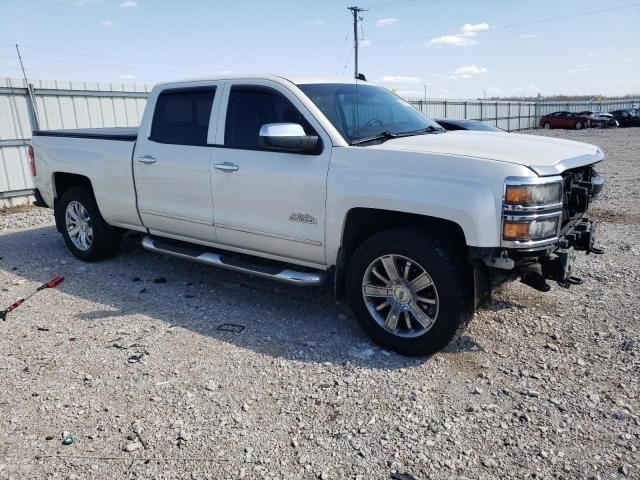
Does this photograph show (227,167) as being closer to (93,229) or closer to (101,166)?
(101,166)

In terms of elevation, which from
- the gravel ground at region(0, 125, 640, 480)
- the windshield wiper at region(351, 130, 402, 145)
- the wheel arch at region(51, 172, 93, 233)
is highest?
the windshield wiper at region(351, 130, 402, 145)

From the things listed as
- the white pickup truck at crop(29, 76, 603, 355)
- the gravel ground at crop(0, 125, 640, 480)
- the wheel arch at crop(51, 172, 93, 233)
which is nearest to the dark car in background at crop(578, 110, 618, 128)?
the gravel ground at crop(0, 125, 640, 480)

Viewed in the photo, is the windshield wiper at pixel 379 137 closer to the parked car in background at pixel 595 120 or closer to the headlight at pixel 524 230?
the headlight at pixel 524 230

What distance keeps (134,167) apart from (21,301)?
1.68m

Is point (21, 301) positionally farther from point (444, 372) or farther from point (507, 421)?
point (507, 421)

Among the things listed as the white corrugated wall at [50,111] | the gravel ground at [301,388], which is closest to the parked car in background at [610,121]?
the white corrugated wall at [50,111]

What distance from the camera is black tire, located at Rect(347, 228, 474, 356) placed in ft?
12.1

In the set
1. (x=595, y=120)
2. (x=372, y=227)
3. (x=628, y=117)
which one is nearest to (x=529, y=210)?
(x=372, y=227)

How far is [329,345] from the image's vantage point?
13.8ft

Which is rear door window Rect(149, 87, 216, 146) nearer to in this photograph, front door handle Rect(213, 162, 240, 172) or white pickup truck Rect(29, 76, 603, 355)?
white pickup truck Rect(29, 76, 603, 355)

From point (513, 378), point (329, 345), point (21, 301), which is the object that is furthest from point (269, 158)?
point (21, 301)

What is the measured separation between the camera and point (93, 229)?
6.30 m

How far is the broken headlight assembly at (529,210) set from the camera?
332 cm

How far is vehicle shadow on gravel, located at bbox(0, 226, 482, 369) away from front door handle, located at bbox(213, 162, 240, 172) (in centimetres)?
128
